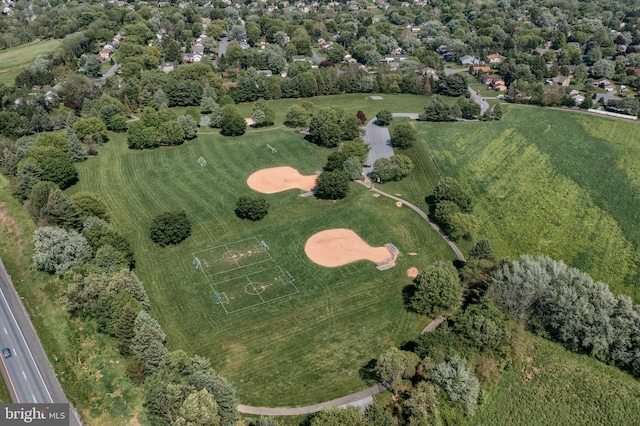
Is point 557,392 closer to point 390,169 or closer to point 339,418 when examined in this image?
point 339,418

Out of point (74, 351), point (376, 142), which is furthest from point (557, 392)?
point (376, 142)

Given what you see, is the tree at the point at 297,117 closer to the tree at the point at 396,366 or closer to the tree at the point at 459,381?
the tree at the point at 396,366

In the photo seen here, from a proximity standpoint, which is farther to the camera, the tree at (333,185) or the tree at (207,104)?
the tree at (207,104)

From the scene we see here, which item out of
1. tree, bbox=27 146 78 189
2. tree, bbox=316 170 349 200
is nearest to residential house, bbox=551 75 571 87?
tree, bbox=316 170 349 200

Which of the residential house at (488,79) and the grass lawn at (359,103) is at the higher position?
the grass lawn at (359,103)

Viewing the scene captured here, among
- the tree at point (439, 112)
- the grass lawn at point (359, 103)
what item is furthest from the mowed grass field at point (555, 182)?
the grass lawn at point (359, 103)

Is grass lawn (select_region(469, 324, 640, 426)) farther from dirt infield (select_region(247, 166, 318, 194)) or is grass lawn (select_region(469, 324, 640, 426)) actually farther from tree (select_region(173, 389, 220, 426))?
dirt infield (select_region(247, 166, 318, 194))

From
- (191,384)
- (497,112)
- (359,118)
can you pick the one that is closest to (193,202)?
(191,384)
